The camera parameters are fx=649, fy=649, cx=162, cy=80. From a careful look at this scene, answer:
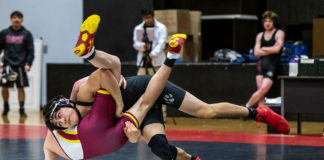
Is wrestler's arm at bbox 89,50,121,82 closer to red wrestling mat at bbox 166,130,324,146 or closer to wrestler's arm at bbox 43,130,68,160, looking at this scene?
wrestler's arm at bbox 43,130,68,160

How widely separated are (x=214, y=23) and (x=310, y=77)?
3545 mm

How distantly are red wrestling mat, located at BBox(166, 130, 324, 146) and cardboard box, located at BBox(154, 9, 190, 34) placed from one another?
7.33 feet

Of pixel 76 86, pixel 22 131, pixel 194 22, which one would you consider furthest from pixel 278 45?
pixel 76 86

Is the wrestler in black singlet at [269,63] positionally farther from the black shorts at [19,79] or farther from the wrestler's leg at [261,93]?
the black shorts at [19,79]

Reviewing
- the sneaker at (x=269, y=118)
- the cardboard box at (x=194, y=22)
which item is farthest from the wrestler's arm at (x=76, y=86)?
the cardboard box at (x=194, y=22)

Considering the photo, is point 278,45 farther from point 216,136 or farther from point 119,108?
point 119,108

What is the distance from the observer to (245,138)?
6.43 metres

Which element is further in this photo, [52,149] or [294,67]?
[294,67]

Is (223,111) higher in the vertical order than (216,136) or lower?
higher

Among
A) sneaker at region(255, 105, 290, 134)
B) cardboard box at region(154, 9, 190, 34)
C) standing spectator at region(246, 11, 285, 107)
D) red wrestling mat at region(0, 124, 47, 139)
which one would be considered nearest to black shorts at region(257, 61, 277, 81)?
standing spectator at region(246, 11, 285, 107)

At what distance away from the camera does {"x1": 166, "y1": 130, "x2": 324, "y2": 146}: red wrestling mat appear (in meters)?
6.12

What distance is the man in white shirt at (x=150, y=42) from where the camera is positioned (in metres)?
7.83

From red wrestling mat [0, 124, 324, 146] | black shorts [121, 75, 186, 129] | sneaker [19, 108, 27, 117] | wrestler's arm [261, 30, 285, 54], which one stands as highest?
wrestler's arm [261, 30, 285, 54]

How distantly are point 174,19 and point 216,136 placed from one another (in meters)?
2.63
